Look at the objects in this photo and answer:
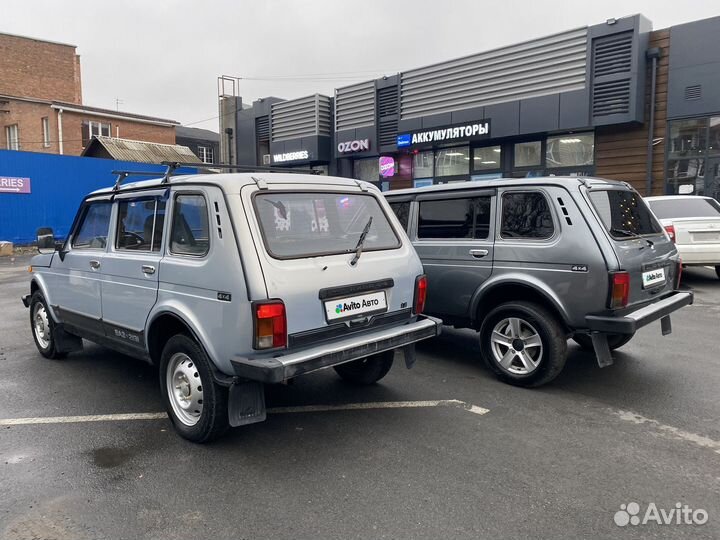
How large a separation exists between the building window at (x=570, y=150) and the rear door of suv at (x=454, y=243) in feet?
37.3

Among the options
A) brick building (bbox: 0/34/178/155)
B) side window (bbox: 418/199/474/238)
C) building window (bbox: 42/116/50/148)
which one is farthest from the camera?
building window (bbox: 42/116/50/148)

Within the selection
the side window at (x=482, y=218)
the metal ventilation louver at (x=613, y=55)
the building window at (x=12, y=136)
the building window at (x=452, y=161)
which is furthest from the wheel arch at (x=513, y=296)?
the building window at (x=12, y=136)

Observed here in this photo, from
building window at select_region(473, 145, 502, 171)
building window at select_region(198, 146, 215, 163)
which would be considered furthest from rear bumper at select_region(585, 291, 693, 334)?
building window at select_region(198, 146, 215, 163)

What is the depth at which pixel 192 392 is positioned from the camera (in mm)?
3777

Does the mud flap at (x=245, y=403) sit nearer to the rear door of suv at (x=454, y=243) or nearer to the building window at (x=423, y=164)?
the rear door of suv at (x=454, y=243)

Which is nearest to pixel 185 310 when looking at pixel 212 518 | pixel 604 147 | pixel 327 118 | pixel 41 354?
pixel 212 518

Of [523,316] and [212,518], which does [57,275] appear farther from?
[523,316]

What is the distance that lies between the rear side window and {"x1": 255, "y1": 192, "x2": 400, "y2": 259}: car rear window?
1.26 metres

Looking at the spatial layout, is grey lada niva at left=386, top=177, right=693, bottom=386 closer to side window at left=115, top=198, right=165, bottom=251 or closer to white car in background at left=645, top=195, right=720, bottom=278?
side window at left=115, top=198, right=165, bottom=251

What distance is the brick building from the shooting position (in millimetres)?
32969

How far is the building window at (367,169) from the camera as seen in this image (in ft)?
68.3

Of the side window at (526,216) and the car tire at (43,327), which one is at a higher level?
the side window at (526,216)

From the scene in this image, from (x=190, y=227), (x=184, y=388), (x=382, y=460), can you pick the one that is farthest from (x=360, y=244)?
(x=184, y=388)

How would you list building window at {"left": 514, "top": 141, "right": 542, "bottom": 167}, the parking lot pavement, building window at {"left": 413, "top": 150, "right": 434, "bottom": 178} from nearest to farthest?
1. the parking lot pavement
2. building window at {"left": 514, "top": 141, "right": 542, "bottom": 167}
3. building window at {"left": 413, "top": 150, "right": 434, "bottom": 178}
